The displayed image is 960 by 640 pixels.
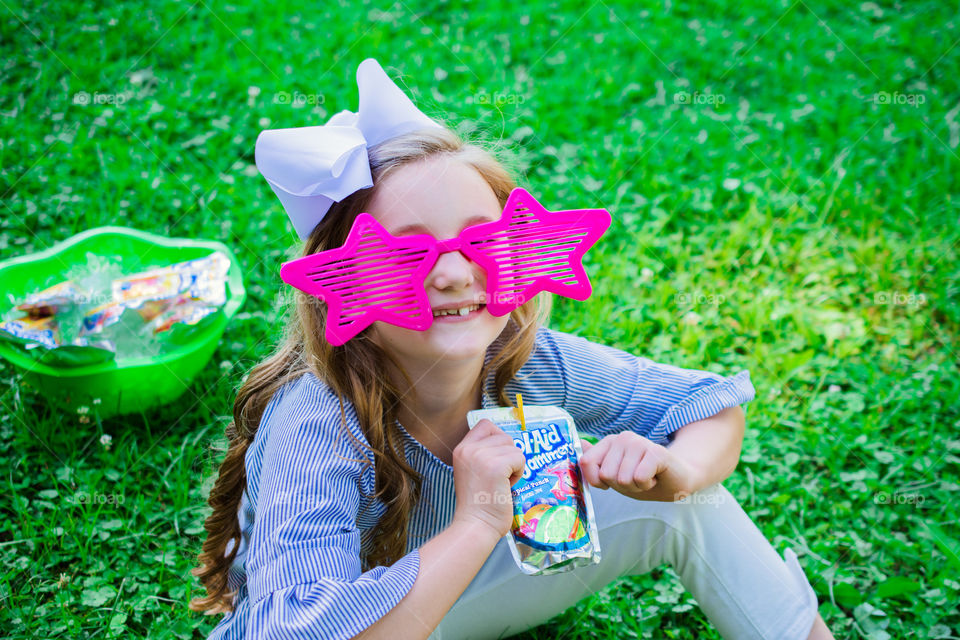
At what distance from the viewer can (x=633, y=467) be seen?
5.20 ft

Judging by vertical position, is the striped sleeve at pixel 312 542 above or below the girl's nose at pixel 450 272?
below

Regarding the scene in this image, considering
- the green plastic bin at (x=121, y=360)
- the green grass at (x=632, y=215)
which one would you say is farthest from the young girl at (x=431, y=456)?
the green plastic bin at (x=121, y=360)

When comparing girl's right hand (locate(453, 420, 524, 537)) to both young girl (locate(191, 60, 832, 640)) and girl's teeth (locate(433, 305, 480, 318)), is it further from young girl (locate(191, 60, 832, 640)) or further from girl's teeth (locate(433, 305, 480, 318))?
girl's teeth (locate(433, 305, 480, 318))

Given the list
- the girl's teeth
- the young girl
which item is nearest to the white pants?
the young girl

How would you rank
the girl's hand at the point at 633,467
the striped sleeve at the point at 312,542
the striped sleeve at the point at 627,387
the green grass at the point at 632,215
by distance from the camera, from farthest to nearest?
the green grass at the point at 632,215
the striped sleeve at the point at 627,387
the girl's hand at the point at 633,467
the striped sleeve at the point at 312,542

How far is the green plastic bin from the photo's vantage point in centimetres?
243

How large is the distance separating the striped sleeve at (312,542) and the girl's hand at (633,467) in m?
0.38

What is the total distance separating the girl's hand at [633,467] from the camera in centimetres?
158

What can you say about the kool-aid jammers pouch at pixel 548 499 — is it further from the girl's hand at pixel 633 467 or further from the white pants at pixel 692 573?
the white pants at pixel 692 573

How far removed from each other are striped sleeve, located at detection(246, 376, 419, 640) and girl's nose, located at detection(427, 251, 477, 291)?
32 centimetres

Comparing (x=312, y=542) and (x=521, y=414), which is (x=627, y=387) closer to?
(x=521, y=414)

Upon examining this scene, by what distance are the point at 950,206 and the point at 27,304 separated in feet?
10.5

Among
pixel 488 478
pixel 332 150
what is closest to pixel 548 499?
pixel 488 478

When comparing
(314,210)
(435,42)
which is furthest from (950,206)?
(314,210)
